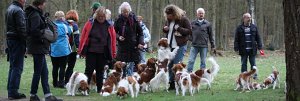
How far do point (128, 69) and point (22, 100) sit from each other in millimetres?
3203

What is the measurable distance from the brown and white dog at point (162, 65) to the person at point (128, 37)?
0.78 m

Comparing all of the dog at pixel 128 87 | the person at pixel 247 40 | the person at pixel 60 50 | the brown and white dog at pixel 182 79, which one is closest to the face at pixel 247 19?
the person at pixel 247 40

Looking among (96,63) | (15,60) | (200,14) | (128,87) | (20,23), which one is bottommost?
(128,87)

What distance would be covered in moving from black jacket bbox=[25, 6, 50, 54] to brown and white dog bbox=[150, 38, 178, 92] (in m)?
2.84

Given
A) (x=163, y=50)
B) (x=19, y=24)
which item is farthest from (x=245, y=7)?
(x=19, y=24)

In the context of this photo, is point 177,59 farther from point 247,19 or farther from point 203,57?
point 247,19

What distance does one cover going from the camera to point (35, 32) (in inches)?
350

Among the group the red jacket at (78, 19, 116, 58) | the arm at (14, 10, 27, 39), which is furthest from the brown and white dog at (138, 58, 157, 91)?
the arm at (14, 10, 27, 39)

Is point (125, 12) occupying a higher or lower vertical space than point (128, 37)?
higher

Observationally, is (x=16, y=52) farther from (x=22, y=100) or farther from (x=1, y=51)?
(x=1, y=51)

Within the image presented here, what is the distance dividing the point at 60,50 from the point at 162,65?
2.87 m

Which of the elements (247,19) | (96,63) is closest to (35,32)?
(96,63)

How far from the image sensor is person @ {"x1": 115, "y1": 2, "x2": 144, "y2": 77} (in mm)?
11453

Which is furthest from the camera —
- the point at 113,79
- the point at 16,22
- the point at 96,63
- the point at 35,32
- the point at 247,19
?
the point at 247,19
